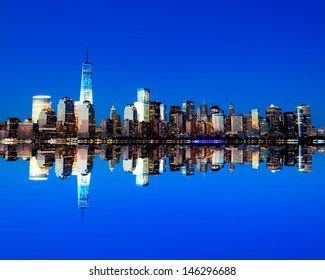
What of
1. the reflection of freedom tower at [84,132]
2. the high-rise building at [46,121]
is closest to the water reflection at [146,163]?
the reflection of freedom tower at [84,132]

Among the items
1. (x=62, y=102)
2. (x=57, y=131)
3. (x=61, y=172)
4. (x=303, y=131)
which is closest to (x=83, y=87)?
(x=62, y=102)

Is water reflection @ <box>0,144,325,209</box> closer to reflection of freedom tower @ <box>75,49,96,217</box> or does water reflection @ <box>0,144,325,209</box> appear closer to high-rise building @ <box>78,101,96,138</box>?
reflection of freedom tower @ <box>75,49,96,217</box>

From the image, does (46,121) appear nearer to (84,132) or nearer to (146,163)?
(84,132)

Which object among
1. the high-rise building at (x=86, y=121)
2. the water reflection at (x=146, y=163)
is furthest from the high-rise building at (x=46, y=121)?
the water reflection at (x=146, y=163)

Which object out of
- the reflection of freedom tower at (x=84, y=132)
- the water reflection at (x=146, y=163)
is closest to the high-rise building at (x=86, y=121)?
the reflection of freedom tower at (x=84, y=132)

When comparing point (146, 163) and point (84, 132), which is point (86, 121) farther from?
point (146, 163)

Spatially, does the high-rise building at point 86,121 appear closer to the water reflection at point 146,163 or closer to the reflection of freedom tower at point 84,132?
the reflection of freedom tower at point 84,132

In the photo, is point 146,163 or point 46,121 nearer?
point 146,163

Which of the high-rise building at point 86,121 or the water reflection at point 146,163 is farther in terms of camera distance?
the high-rise building at point 86,121

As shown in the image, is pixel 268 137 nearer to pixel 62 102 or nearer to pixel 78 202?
pixel 62 102

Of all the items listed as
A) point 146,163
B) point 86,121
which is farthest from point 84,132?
point 146,163

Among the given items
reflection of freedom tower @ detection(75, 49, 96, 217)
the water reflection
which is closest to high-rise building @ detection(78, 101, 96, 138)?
reflection of freedom tower @ detection(75, 49, 96, 217)
